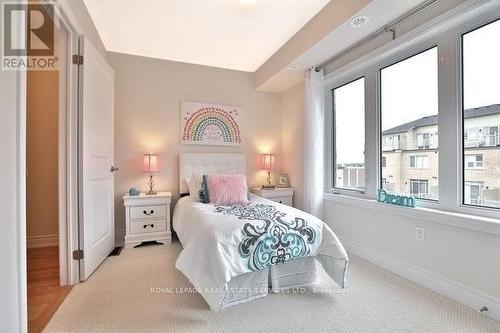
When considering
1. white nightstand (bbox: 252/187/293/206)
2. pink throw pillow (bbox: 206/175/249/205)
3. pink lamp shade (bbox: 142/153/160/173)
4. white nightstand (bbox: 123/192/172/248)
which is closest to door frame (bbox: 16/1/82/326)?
white nightstand (bbox: 123/192/172/248)

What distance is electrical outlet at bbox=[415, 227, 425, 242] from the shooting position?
213 centimetres

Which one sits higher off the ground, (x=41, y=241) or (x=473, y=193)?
(x=473, y=193)

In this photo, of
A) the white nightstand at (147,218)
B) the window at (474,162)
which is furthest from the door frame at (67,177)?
the window at (474,162)

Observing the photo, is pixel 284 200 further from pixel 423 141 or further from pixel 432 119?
pixel 432 119

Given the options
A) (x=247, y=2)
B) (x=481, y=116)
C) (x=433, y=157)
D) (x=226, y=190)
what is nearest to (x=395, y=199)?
(x=433, y=157)

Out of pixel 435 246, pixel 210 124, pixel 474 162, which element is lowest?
pixel 435 246

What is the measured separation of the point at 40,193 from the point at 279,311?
3.39 m

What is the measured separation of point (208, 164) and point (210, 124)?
2.09 ft

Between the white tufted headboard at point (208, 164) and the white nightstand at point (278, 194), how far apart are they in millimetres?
476

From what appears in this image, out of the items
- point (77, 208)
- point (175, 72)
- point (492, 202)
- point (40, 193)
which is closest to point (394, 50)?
point (492, 202)

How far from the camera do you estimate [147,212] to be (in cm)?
314

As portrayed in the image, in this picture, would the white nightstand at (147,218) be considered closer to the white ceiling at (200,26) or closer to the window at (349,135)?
the white ceiling at (200,26)

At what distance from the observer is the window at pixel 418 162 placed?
227 centimetres

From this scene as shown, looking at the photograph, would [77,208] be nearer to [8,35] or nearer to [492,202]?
[8,35]
